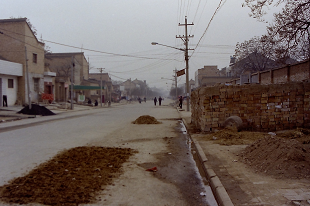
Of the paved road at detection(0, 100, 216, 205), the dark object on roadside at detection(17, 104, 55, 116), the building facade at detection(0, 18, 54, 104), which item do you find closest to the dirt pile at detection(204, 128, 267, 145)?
the paved road at detection(0, 100, 216, 205)

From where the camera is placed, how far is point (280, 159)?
5.54 meters

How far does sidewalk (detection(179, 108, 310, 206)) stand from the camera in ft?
13.3

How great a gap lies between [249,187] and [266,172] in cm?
92

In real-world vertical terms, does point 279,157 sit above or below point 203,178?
above

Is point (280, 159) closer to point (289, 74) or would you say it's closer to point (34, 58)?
point (289, 74)

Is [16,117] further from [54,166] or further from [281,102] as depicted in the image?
[281,102]

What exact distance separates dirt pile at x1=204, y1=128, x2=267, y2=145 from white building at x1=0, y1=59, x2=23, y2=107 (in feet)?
88.5

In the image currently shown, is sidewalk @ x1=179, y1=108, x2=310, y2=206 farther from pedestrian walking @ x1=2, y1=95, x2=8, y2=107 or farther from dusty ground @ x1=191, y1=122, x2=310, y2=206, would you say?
pedestrian walking @ x1=2, y1=95, x2=8, y2=107

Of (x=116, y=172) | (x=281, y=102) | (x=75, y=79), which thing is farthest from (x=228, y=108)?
(x=75, y=79)

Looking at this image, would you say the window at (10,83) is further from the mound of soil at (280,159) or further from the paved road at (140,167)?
the mound of soil at (280,159)

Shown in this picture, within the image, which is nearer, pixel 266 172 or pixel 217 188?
pixel 217 188

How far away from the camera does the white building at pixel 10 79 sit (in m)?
29.8

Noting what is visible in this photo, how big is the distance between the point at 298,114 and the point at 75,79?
2226 inches

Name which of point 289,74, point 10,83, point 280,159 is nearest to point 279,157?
point 280,159
